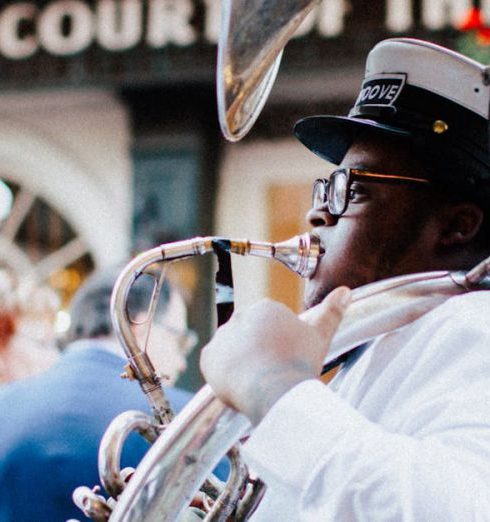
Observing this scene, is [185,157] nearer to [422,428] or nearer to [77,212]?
[77,212]

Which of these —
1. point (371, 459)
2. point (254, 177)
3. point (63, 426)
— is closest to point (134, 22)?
point (254, 177)

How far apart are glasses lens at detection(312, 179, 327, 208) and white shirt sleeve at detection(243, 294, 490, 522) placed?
592 mm

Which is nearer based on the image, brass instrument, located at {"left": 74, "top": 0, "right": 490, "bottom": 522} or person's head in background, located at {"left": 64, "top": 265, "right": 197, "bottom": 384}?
brass instrument, located at {"left": 74, "top": 0, "right": 490, "bottom": 522}

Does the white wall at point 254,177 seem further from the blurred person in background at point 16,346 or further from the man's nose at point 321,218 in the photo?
the man's nose at point 321,218

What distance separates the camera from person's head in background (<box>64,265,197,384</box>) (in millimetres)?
3041

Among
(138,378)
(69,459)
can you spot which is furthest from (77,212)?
(138,378)

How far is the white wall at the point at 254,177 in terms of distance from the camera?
24.1 ft

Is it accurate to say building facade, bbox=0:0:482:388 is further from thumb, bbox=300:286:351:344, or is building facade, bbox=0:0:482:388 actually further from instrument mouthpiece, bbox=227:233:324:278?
thumb, bbox=300:286:351:344

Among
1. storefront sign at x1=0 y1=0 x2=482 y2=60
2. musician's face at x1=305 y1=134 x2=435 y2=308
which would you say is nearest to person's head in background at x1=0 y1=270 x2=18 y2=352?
musician's face at x1=305 y1=134 x2=435 y2=308

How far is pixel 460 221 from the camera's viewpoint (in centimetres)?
166

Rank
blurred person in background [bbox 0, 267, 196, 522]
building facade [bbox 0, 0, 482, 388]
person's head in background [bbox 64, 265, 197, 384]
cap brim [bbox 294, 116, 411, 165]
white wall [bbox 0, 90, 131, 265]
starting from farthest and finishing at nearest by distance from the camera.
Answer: white wall [bbox 0, 90, 131, 265]
building facade [bbox 0, 0, 482, 388]
person's head in background [bbox 64, 265, 197, 384]
blurred person in background [bbox 0, 267, 196, 522]
cap brim [bbox 294, 116, 411, 165]

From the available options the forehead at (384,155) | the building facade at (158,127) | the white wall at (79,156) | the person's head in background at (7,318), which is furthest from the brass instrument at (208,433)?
the white wall at (79,156)

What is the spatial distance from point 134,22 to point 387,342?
5.99 meters

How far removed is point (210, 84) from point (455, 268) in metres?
5.64
